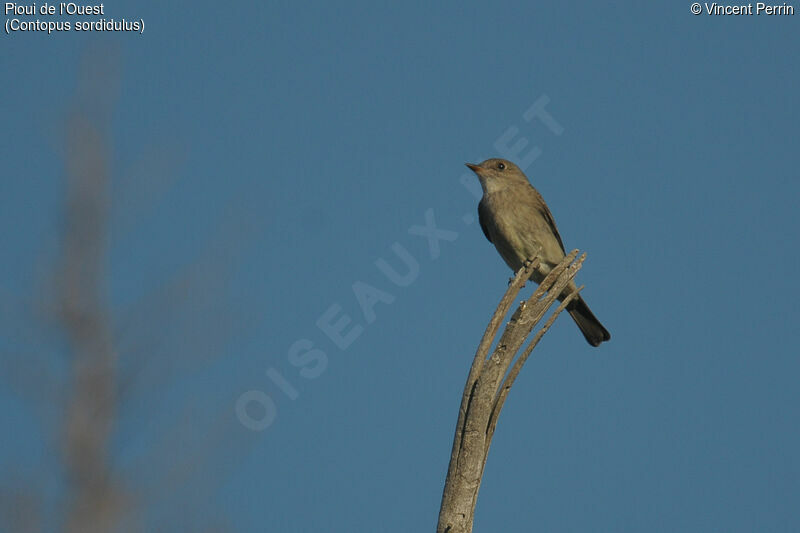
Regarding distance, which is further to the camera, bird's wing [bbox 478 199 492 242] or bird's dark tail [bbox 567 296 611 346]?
bird's wing [bbox 478 199 492 242]

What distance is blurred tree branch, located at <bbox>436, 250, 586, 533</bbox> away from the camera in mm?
5992

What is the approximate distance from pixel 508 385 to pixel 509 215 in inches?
175

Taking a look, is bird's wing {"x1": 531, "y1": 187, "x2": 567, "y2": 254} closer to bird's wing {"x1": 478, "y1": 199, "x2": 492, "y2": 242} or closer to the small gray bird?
the small gray bird

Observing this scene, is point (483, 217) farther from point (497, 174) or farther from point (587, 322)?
point (587, 322)

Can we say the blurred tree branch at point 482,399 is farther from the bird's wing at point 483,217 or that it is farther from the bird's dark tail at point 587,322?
the bird's wing at point 483,217

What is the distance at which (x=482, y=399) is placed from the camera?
6.34 m

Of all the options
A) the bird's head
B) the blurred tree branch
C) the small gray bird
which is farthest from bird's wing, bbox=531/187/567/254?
the blurred tree branch

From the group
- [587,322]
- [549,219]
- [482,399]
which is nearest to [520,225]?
[549,219]

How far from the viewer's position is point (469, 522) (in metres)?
5.95

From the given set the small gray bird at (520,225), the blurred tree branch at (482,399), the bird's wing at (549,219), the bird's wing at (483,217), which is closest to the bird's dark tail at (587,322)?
the small gray bird at (520,225)

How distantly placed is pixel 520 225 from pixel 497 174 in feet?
2.94

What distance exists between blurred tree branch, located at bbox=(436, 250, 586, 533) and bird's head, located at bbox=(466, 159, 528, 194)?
4.09m

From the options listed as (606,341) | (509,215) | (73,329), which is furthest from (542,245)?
(73,329)

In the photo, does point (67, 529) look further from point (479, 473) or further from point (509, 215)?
point (509, 215)
